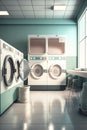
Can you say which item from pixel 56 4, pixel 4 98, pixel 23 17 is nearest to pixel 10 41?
pixel 23 17

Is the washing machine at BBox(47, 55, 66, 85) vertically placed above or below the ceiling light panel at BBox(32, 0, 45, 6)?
below

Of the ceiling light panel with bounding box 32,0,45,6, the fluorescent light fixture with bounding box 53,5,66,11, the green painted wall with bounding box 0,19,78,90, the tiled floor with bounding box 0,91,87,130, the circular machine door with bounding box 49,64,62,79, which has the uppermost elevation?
the ceiling light panel with bounding box 32,0,45,6

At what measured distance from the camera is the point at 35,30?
925cm

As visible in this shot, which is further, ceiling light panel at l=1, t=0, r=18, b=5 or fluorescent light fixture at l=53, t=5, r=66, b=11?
fluorescent light fixture at l=53, t=5, r=66, b=11

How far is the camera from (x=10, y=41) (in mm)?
9305

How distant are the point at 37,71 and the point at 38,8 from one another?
2.35 meters

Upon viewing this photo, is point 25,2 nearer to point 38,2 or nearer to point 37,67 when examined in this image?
point 38,2

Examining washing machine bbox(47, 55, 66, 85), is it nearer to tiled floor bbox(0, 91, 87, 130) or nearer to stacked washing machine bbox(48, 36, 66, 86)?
stacked washing machine bbox(48, 36, 66, 86)

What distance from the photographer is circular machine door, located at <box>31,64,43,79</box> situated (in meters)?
8.27

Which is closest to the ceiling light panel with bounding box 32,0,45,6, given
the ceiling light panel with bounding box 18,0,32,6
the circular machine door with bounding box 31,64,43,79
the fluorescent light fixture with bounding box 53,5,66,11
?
the ceiling light panel with bounding box 18,0,32,6

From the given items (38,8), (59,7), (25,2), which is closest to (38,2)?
(25,2)

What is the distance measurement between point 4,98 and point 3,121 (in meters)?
0.74

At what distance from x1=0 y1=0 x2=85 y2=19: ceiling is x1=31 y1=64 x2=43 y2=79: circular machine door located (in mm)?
2062

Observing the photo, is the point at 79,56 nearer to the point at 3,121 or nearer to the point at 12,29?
the point at 12,29
